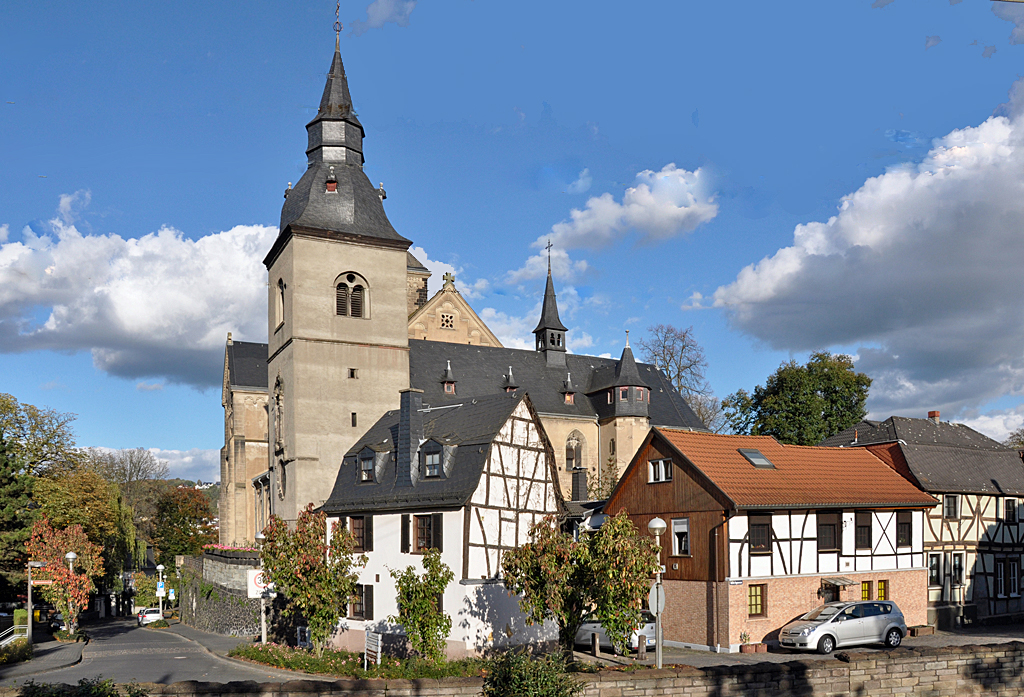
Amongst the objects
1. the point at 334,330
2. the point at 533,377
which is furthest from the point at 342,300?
the point at 533,377

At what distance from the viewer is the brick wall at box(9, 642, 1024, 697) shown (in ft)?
48.5

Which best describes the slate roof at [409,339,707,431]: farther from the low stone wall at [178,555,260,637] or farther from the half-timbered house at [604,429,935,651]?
the half-timbered house at [604,429,935,651]

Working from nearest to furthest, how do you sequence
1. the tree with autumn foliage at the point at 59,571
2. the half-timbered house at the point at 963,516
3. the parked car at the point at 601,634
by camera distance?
the parked car at the point at 601,634 < the half-timbered house at the point at 963,516 < the tree with autumn foliage at the point at 59,571

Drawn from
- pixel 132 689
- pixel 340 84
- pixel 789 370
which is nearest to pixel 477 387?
pixel 340 84

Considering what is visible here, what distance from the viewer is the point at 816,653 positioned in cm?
2480

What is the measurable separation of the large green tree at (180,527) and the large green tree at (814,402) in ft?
164

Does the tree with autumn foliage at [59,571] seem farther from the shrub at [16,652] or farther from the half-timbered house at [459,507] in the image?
the half-timbered house at [459,507]

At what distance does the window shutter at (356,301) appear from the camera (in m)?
42.7

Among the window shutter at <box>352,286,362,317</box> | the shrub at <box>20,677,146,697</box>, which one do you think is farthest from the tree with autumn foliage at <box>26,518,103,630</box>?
the shrub at <box>20,677,146,697</box>

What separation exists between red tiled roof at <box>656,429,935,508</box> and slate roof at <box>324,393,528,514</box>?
5.84m

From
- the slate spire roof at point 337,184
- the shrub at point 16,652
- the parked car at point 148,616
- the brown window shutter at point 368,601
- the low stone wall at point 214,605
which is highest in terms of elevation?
the slate spire roof at point 337,184

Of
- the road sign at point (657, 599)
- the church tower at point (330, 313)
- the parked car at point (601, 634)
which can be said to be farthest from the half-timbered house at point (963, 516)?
the church tower at point (330, 313)

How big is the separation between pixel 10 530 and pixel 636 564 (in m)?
32.0

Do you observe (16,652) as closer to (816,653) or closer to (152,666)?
(152,666)
